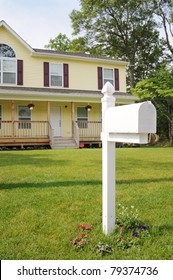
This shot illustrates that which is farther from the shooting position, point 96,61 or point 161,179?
point 96,61

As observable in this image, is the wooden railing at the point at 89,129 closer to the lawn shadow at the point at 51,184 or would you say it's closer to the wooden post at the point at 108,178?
the lawn shadow at the point at 51,184

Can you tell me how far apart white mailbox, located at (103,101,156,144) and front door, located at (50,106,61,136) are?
16346 mm

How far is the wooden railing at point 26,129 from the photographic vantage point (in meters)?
16.8

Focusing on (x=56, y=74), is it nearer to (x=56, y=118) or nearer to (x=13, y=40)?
(x=56, y=118)

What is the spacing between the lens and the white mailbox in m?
2.28

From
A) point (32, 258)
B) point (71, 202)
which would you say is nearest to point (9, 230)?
point (32, 258)

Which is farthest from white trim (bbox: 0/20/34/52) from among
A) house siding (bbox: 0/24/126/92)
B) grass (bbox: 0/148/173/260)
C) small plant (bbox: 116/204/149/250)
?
small plant (bbox: 116/204/149/250)

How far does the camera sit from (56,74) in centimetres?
1900

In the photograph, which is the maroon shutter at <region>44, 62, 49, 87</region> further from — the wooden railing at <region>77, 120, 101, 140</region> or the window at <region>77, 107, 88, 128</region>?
the wooden railing at <region>77, 120, 101, 140</region>

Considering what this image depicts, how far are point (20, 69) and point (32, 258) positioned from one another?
1695cm

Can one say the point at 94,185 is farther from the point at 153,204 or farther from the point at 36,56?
the point at 36,56

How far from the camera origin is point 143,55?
1200 inches

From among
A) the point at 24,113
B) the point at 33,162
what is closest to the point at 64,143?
the point at 24,113

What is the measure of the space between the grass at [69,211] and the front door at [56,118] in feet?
40.8
